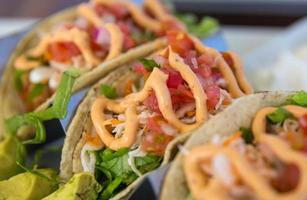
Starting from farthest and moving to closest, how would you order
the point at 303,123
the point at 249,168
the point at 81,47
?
the point at 81,47
the point at 303,123
the point at 249,168

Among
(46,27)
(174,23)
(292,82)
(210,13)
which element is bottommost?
(292,82)

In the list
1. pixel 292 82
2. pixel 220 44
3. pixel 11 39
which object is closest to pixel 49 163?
pixel 11 39

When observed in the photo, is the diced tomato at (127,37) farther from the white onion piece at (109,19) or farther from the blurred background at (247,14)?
the blurred background at (247,14)

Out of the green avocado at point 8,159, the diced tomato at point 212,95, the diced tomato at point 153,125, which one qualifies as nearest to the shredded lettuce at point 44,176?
the green avocado at point 8,159

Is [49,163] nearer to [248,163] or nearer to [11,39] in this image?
[11,39]

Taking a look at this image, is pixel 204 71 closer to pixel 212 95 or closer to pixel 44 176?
pixel 212 95

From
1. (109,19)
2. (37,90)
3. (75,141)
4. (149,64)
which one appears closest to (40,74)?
(37,90)
